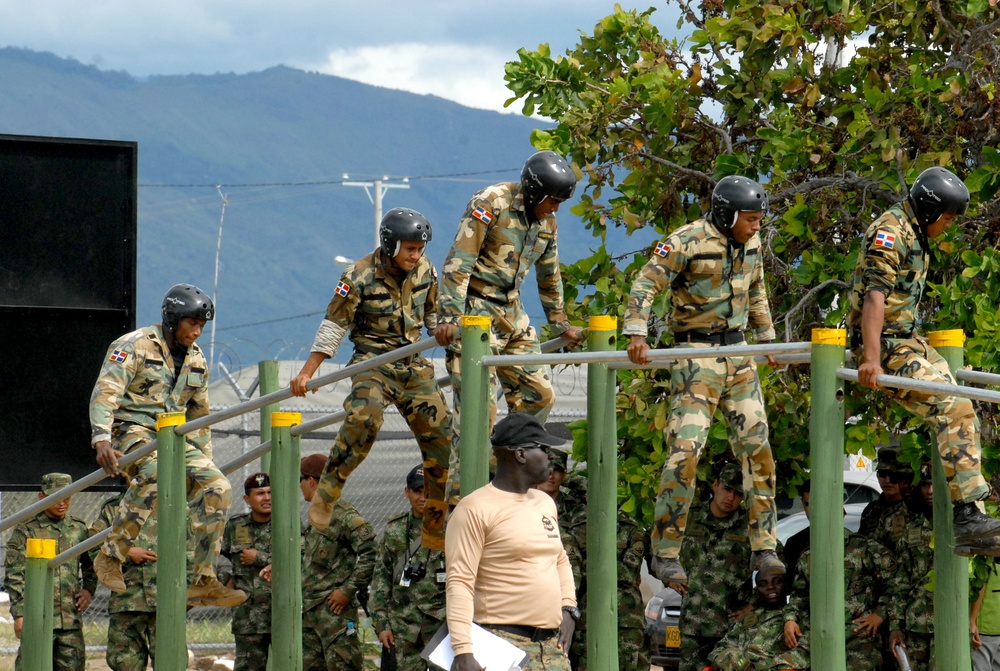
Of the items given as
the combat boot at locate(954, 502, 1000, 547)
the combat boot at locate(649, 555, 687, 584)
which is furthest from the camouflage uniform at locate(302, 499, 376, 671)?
the combat boot at locate(954, 502, 1000, 547)

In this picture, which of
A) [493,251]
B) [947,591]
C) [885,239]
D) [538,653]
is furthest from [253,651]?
[885,239]

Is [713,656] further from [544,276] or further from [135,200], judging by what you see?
[135,200]

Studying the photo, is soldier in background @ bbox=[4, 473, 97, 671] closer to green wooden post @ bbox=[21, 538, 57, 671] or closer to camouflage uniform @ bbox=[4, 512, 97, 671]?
camouflage uniform @ bbox=[4, 512, 97, 671]

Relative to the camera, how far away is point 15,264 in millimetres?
10414

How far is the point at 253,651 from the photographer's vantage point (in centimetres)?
1072

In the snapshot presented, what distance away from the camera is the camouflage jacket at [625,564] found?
32.0ft

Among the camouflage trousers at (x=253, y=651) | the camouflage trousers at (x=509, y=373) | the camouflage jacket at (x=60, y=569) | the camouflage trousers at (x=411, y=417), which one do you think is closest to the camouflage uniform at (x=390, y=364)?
the camouflage trousers at (x=411, y=417)

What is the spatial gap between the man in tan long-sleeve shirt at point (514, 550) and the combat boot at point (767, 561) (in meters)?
1.48

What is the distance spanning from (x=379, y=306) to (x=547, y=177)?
50.8 inches

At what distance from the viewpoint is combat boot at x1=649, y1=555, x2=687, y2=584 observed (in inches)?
293

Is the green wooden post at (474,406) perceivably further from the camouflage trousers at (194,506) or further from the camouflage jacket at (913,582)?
the camouflage jacket at (913,582)

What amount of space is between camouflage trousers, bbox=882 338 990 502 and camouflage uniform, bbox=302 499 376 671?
445cm

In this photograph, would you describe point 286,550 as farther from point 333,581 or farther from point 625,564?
point 625,564

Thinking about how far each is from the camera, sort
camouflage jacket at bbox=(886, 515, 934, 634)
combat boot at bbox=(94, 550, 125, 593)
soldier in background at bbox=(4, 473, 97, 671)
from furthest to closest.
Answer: soldier in background at bbox=(4, 473, 97, 671), combat boot at bbox=(94, 550, 125, 593), camouflage jacket at bbox=(886, 515, 934, 634)
